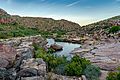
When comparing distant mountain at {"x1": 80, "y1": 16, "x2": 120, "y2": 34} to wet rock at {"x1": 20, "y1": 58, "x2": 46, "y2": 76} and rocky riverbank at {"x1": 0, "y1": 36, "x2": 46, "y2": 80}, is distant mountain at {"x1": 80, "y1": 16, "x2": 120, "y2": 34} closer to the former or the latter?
wet rock at {"x1": 20, "y1": 58, "x2": 46, "y2": 76}

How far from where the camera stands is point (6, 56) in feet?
63.9

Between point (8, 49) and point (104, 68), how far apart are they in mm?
11099

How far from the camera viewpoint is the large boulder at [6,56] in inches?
745

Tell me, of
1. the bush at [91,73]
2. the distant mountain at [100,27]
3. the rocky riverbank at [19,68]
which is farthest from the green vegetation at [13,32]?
the rocky riverbank at [19,68]

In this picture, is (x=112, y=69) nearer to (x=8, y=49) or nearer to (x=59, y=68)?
(x=59, y=68)

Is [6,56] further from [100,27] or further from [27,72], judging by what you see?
[100,27]

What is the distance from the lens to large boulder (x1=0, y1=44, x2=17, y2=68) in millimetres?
18922

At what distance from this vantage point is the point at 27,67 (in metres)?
19.2

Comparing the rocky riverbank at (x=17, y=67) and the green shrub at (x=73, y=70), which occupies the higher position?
the rocky riverbank at (x=17, y=67)

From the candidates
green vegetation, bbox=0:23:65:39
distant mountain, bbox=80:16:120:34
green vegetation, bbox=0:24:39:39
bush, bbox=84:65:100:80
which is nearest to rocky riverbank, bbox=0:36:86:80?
bush, bbox=84:65:100:80

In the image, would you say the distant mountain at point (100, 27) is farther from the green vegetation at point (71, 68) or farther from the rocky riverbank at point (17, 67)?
the rocky riverbank at point (17, 67)

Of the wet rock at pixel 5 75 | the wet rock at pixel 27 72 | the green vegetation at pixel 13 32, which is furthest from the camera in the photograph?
the green vegetation at pixel 13 32

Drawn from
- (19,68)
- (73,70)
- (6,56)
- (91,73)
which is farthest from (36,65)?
(91,73)

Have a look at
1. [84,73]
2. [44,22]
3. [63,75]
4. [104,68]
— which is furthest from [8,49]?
[44,22]
